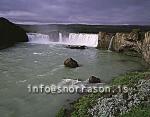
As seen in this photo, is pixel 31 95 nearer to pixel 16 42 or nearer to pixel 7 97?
pixel 7 97

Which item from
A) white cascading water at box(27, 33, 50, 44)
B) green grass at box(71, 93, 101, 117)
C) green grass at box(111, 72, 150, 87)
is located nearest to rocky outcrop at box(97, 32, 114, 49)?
white cascading water at box(27, 33, 50, 44)

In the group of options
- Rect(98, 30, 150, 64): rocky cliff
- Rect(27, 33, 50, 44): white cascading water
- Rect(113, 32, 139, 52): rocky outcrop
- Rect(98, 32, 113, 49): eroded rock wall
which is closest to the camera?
Rect(98, 30, 150, 64): rocky cliff

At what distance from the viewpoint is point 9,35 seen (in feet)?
159

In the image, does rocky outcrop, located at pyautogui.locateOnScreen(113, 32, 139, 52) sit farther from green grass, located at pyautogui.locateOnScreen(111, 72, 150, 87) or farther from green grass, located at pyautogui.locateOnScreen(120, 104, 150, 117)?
green grass, located at pyautogui.locateOnScreen(120, 104, 150, 117)

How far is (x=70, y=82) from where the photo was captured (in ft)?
61.0

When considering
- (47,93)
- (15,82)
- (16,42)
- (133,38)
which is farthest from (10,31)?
(47,93)

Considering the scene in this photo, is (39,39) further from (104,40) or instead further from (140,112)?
(140,112)

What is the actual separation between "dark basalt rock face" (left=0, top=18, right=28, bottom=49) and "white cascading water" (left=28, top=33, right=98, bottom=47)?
6.87 feet

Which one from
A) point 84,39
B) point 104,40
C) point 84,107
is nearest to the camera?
point 84,107

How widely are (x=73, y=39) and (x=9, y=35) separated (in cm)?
1239

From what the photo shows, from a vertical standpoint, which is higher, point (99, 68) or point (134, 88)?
point (134, 88)

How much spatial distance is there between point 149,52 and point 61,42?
26101 mm

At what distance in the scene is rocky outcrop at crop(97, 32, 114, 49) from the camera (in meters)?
40.9

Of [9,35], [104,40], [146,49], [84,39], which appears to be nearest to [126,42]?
[104,40]
